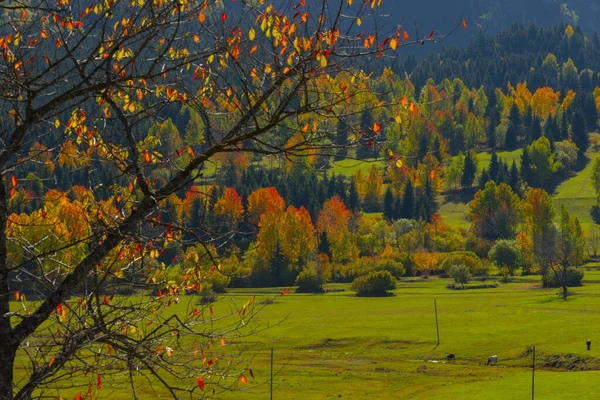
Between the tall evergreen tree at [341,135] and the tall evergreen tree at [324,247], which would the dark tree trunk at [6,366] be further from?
the tall evergreen tree at [324,247]

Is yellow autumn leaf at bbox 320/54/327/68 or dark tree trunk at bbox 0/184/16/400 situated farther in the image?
dark tree trunk at bbox 0/184/16/400

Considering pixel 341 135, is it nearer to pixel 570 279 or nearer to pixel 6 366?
pixel 6 366

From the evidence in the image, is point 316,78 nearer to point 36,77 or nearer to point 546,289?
point 36,77

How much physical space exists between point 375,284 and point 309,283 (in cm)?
1223

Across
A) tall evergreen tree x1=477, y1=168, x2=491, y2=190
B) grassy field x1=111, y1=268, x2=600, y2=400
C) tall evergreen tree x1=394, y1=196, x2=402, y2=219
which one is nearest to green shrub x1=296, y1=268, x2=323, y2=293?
grassy field x1=111, y1=268, x2=600, y2=400

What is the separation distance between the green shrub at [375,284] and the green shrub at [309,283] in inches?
308

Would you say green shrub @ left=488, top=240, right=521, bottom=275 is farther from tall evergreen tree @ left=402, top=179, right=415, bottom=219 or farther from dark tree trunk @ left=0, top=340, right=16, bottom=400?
dark tree trunk @ left=0, top=340, right=16, bottom=400

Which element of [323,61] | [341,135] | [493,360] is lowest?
[493,360]

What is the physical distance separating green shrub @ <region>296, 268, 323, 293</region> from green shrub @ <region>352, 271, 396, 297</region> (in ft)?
25.6

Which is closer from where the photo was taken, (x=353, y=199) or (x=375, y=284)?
(x=375, y=284)

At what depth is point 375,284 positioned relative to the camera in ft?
385

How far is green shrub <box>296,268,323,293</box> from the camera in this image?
12519 centimetres

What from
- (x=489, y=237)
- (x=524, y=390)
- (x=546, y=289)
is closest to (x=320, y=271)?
(x=546, y=289)

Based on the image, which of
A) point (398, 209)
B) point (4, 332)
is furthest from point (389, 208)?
point (4, 332)
